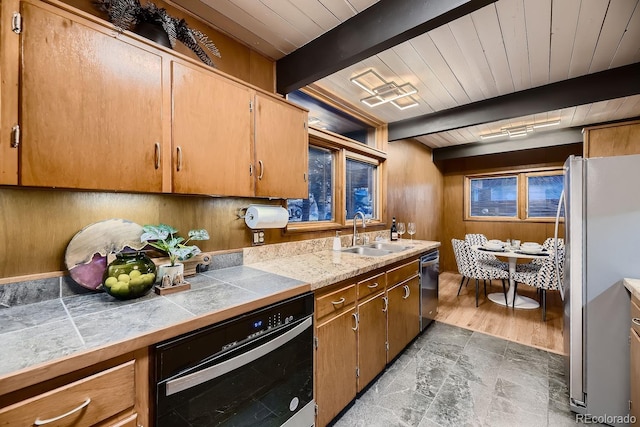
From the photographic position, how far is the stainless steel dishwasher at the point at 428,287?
2.61m

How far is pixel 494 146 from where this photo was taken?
4.45 metres

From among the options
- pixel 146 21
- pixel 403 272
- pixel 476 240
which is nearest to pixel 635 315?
pixel 403 272

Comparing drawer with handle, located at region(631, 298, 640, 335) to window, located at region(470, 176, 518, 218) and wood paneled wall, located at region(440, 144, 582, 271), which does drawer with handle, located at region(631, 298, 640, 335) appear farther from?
window, located at region(470, 176, 518, 218)

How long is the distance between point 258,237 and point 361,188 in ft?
5.71

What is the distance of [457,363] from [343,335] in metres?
1.31

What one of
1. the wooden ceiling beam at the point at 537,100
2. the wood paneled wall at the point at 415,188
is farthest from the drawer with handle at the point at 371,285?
the wooden ceiling beam at the point at 537,100

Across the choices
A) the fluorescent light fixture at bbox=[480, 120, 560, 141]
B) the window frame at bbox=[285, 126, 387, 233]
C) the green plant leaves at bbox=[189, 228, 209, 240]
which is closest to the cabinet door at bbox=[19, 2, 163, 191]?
the green plant leaves at bbox=[189, 228, 209, 240]

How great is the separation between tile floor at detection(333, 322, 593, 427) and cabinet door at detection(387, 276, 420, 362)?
0.54 feet

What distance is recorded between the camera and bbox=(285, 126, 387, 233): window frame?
2.35 metres

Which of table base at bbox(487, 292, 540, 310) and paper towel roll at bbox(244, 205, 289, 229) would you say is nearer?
paper towel roll at bbox(244, 205, 289, 229)

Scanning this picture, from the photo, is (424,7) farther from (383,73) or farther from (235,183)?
(235,183)

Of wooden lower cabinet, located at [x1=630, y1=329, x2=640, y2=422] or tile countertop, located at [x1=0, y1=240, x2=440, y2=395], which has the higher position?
tile countertop, located at [x1=0, y1=240, x2=440, y2=395]

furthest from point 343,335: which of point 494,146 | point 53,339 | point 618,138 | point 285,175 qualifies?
point 494,146

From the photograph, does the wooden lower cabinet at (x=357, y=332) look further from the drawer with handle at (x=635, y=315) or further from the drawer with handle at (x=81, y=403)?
the drawer with handle at (x=635, y=315)
